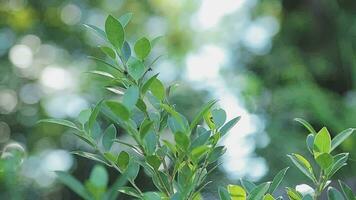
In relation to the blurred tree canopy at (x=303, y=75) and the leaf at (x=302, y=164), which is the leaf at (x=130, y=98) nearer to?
the leaf at (x=302, y=164)

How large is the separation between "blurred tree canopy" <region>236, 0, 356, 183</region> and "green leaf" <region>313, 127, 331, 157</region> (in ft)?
5.11

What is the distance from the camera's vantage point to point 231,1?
4.06 metres

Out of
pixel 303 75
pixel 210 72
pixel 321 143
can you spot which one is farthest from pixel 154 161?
pixel 210 72

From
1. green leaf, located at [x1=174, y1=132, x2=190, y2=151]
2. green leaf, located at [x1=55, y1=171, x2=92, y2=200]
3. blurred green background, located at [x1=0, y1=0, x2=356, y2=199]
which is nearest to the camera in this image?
green leaf, located at [x1=55, y1=171, x2=92, y2=200]

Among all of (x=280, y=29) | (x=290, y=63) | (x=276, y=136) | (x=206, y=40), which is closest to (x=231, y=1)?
(x=206, y=40)

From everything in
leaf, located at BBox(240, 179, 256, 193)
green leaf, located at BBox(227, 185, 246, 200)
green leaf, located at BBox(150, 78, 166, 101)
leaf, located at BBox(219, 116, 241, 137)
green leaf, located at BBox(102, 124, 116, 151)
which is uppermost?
green leaf, located at BBox(150, 78, 166, 101)

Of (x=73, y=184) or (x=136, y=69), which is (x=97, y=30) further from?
(x=73, y=184)

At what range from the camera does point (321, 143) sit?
1.68ft

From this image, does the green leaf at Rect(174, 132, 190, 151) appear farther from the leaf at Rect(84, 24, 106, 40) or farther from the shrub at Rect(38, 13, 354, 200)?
the leaf at Rect(84, 24, 106, 40)

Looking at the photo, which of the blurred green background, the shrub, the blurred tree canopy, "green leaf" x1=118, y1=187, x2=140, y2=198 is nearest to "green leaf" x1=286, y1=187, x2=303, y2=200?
the shrub

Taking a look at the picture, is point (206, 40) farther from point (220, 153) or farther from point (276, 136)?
point (220, 153)

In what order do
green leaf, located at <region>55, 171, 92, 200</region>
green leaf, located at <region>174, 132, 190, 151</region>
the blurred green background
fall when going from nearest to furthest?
green leaf, located at <region>55, 171, 92, 200</region>
green leaf, located at <region>174, 132, 190, 151</region>
the blurred green background

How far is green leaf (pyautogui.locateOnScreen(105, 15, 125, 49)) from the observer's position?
1.58 ft

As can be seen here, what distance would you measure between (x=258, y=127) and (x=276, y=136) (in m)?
0.12
